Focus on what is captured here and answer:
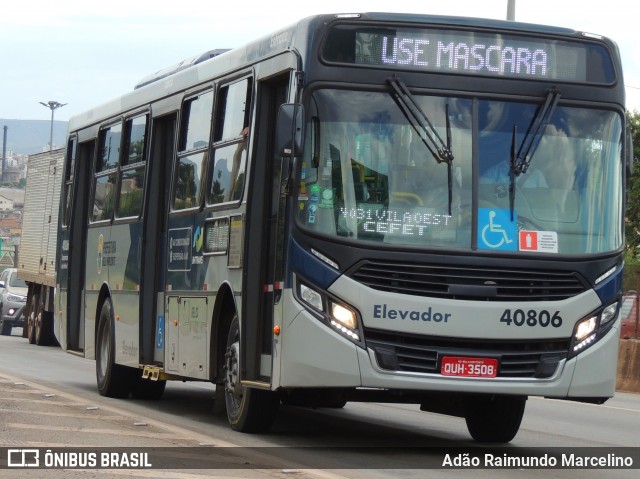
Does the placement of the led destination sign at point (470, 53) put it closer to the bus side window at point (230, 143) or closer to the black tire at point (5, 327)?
the bus side window at point (230, 143)

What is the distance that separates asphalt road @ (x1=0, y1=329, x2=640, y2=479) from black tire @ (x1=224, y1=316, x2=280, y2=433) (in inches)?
6.5

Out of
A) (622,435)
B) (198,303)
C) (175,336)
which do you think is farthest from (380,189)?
(622,435)

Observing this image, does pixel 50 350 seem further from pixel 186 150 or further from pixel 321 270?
pixel 321 270

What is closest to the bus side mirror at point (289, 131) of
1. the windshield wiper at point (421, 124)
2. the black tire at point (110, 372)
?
the windshield wiper at point (421, 124)

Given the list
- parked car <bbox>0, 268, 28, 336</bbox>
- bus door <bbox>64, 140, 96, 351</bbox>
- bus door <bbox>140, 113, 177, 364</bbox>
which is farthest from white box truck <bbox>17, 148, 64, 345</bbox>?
bus door <bbox>140, 113, 177, 364</bbox>

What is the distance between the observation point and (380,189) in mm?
11695

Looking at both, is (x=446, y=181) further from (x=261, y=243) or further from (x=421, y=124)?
(x=261, y=243)

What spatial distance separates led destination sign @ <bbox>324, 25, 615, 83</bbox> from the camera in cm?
1192

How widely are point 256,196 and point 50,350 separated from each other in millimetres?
19218

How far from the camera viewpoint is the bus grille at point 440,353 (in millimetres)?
11516

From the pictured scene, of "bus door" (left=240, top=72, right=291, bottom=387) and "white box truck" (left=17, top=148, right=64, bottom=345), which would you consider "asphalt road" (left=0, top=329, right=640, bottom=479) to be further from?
"white box truck" (left=17, top=148, right=64, bottom=345)

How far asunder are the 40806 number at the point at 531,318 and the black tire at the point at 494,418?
6.00 ft

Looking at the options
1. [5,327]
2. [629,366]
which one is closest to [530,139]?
[629,366]

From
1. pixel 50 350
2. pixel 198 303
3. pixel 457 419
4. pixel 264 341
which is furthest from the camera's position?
pixel 50 350
